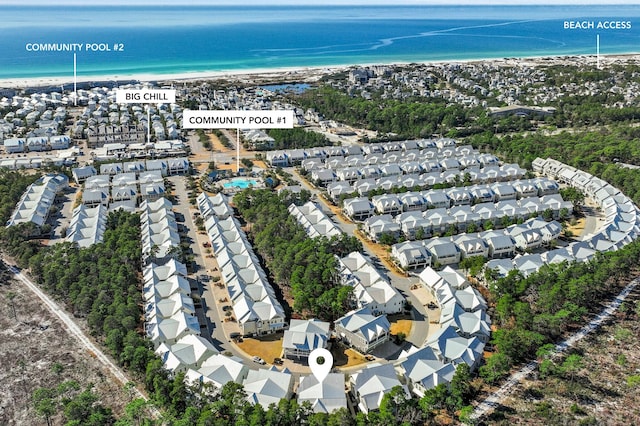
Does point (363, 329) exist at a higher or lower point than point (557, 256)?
lower

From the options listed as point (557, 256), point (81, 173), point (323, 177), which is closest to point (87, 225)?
point (81, 173)

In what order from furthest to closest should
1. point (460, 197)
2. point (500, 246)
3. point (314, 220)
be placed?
point (460, 197), point (314, 220), point (500, 246)

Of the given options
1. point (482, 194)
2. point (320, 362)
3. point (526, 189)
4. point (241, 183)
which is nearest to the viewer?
point (320, 362)

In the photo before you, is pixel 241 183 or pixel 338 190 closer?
pixel 338 190

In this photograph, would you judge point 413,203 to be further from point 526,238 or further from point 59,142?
point 59,142

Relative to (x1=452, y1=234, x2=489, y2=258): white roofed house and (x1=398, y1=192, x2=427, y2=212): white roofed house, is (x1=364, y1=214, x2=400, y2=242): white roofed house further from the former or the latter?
(x1=452, y1=234, x2=489, y2=258): white roofed house

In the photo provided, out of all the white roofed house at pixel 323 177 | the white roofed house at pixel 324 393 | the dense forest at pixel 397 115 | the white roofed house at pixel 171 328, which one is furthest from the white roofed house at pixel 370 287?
the dense forest at pixel 397 115

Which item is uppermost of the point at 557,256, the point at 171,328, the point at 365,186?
the point at 365,186
